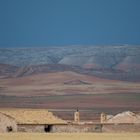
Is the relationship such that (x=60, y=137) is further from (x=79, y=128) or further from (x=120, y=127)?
(x=120, y=127)

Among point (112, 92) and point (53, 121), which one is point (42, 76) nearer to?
point (112, 92)

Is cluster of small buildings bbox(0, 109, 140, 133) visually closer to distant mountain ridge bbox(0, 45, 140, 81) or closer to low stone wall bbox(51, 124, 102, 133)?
low stone wall bbox(51, 124, 102, 133)

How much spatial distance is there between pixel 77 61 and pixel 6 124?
4190 inches

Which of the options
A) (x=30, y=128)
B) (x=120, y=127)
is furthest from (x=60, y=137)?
(x=120, y=127)

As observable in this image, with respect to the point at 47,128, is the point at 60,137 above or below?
below

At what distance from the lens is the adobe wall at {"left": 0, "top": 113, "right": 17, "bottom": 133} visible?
3344cm

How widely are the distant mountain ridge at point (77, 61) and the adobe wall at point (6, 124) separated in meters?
82.5

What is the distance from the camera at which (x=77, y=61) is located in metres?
140

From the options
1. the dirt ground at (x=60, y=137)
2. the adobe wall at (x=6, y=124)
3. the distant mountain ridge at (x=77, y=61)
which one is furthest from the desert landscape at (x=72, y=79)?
the dirt ground at (x=60, y=137)

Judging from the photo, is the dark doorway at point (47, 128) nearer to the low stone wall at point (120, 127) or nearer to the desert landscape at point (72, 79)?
the low stone wall at point (120, 127)

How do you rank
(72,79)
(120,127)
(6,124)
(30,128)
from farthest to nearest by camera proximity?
(72,79) < (120,127) < (30,128) < (6,124)

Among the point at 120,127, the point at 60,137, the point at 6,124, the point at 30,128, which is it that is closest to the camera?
the point at 60,137

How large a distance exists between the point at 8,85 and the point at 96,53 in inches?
1637

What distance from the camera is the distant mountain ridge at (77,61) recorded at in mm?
122194
